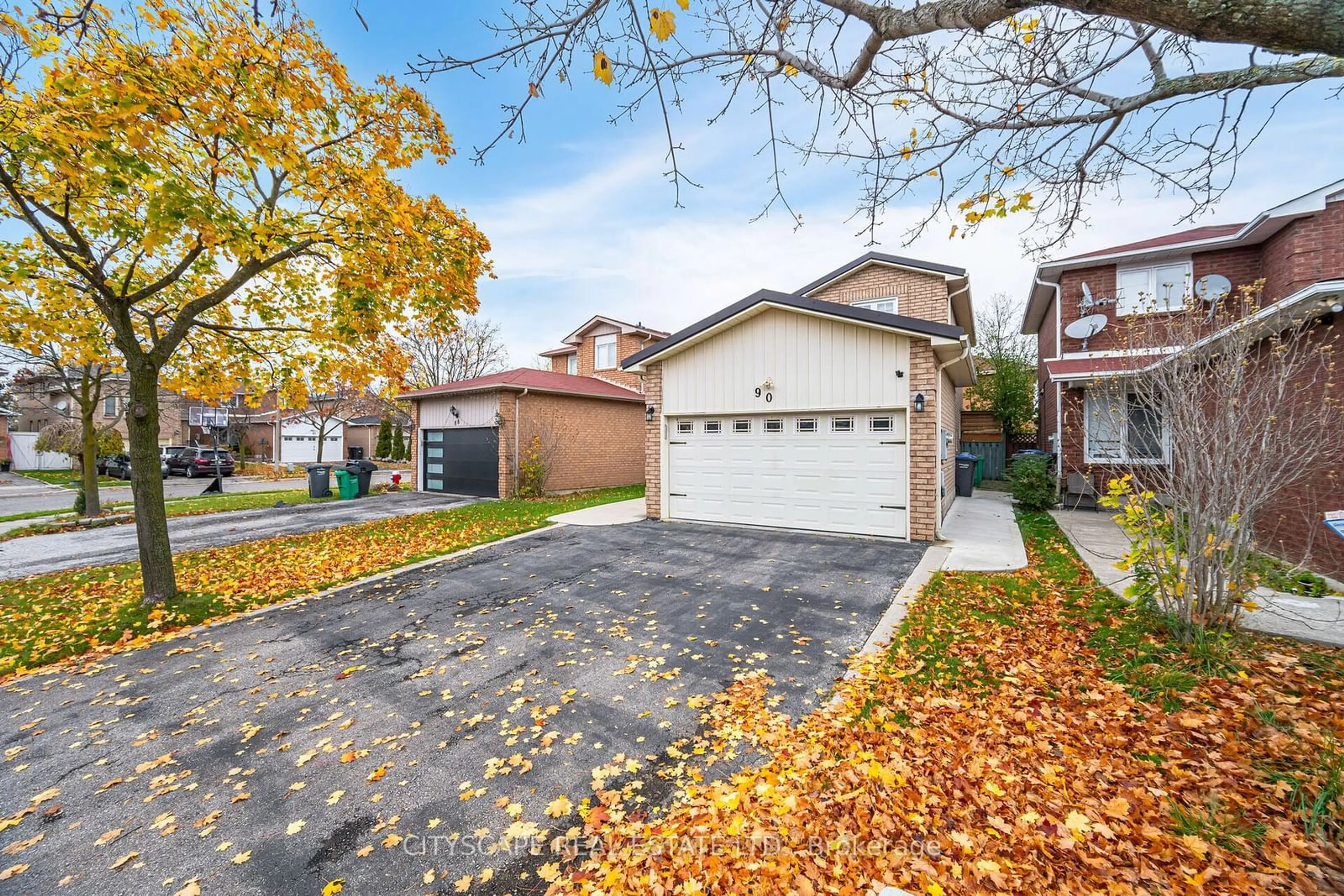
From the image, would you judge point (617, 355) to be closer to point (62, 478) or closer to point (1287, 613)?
point (1287, 613)

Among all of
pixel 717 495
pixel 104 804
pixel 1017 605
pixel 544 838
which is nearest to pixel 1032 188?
pixel 1017 605

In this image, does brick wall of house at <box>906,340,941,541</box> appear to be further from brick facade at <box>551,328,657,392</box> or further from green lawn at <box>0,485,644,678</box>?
brick facade at <box>551,328,657,392</box>

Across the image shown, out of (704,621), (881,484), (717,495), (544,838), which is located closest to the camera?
(544,838)

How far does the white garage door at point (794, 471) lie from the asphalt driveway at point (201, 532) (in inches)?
270

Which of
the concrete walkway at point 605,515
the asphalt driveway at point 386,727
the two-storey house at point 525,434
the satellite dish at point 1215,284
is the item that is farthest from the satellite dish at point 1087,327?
the two-storey house at point 525,434

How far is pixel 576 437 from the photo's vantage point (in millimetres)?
15961

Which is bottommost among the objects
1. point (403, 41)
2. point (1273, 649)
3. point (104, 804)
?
point (104, 804)

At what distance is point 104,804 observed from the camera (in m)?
2.63

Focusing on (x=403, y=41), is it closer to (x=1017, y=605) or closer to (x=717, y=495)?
(x=1017, y=605)

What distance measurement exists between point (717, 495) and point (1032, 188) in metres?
6.82

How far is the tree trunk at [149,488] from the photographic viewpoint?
17.5 feet

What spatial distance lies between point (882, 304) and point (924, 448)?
763cm

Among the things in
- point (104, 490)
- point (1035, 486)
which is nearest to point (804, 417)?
point (1035, 486)

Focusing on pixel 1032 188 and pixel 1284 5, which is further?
pixel 1032 188
